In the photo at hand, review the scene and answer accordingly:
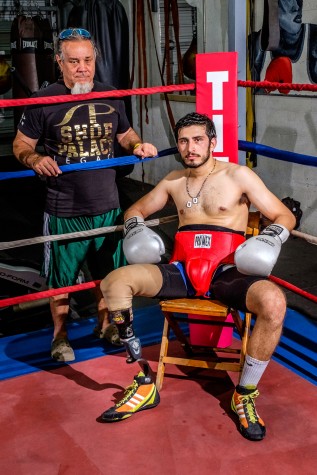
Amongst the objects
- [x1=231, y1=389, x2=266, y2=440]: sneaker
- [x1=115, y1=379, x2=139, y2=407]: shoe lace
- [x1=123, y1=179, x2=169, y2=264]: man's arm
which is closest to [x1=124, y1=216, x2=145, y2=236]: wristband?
[x1=123, y1=179, x2=169, y2=264]: man's arm

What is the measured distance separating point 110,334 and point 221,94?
1.22m

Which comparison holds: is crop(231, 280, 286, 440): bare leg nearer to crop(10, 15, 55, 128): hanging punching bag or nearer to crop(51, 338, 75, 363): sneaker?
crop(51, 338, 75, 363): sneaker

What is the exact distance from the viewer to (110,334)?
2.95m

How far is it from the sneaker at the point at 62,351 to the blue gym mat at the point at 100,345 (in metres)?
0.03

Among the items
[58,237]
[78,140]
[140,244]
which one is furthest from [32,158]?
[140,244]

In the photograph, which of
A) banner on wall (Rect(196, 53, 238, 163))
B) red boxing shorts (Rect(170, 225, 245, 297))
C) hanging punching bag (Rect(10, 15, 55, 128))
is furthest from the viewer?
hanging punching bag (Rect(10, 15, 55, 128))

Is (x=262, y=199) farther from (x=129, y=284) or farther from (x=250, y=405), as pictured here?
(x=250, y=405)

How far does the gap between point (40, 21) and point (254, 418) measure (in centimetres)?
626

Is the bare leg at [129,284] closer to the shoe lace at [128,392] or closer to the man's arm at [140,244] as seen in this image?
the man's arm at [140,244]

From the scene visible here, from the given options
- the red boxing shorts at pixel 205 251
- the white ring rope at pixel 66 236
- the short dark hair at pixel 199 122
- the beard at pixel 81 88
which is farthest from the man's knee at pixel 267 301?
the beard at pixel 81 88

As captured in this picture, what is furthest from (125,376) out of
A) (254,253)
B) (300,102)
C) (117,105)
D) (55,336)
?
(300,102)

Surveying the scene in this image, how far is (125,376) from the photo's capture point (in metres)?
2.65

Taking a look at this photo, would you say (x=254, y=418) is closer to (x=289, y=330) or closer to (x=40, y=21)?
(x=289, y=330)

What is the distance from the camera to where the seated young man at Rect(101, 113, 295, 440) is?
221 cm
